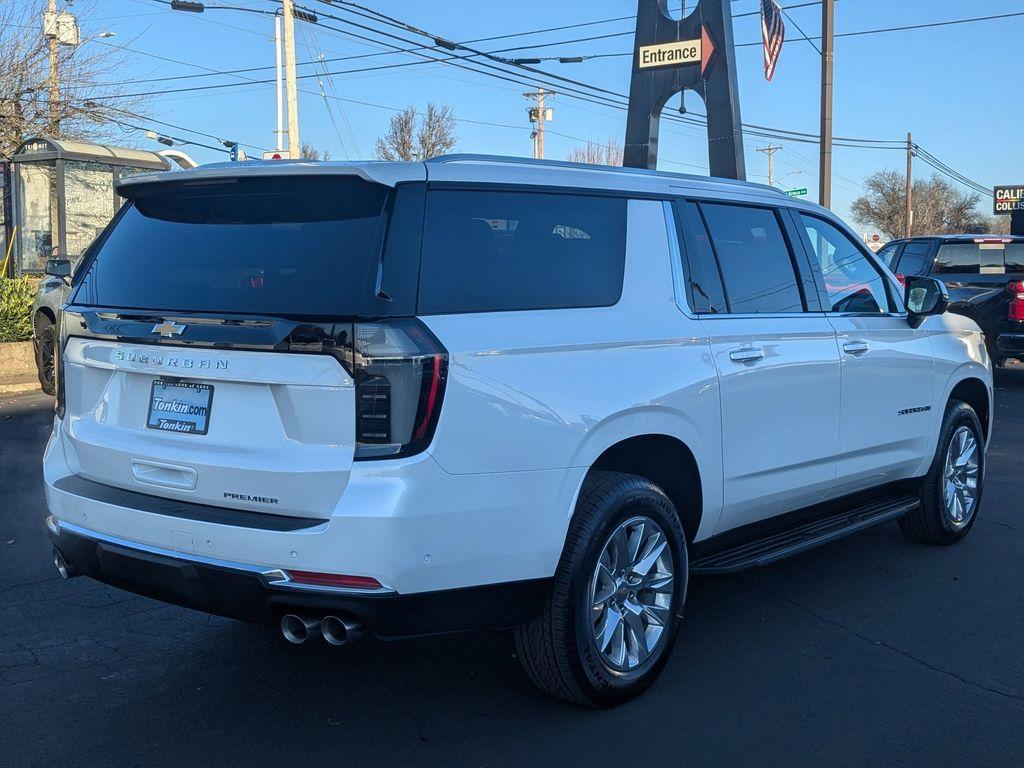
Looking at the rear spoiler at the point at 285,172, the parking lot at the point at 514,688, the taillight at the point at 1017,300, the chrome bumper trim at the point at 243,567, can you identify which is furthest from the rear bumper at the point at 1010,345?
the chrome bumper trim at the point at 243,567

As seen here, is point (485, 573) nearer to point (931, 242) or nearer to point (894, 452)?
point (894, 452)

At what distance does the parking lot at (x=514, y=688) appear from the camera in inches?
143

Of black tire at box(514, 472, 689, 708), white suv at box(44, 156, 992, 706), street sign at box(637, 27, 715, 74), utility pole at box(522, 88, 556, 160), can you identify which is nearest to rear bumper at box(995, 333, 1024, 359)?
street sign at box(637, 27, 715, 74)

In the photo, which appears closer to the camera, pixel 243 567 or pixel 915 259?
pixel 243 567

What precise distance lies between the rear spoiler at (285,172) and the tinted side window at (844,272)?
2610 millimetres

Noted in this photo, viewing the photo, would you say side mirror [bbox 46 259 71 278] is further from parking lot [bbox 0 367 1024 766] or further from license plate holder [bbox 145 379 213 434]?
license plate holder [bbox 145 379 213 434]

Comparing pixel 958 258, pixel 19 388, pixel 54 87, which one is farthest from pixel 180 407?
pixel 54 87

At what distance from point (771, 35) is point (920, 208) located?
7226 centimetres

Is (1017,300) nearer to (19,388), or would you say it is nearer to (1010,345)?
(1010,345)

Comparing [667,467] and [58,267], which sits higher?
[58,267]

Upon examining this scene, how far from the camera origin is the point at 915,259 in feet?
51.0

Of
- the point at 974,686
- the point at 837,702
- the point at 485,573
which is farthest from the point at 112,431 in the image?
the point at 974,686

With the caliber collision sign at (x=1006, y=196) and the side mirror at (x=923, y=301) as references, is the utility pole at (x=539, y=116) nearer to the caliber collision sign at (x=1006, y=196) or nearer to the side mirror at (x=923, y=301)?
the caliber collision sign at (x=1006, y=196)

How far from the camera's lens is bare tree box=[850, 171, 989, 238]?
282 ft
